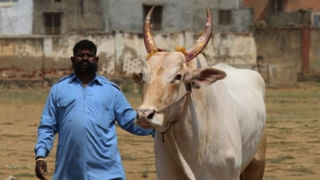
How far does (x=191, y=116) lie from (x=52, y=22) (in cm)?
3636

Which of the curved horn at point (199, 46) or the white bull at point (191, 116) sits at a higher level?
the curved horn at point (199, 46)

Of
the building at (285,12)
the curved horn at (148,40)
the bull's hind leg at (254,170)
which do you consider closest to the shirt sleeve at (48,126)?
the curved horn at (148,40)

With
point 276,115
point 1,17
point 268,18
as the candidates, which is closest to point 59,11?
point 1,17

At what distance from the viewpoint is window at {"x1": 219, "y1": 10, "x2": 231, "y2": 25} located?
43594 mm

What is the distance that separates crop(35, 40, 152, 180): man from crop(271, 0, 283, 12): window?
45346mm

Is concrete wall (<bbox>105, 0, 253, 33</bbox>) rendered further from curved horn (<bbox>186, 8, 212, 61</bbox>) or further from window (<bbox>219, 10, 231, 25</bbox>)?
curved horn (<bbox>186, 8, 212, 61</bbox>)

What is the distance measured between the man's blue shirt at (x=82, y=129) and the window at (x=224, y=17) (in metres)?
37.7

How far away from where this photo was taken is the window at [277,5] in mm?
51031

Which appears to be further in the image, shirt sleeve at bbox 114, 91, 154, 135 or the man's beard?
shirt sleeve at bbox 114, 91, 154, 135

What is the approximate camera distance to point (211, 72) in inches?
242

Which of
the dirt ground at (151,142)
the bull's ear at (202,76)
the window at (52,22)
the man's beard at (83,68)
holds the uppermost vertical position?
the window at (52,22)

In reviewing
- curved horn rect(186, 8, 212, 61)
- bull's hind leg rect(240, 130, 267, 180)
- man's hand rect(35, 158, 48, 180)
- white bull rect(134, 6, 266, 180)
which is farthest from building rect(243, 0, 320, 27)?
man's hand rect(35, 158, 48, 180)

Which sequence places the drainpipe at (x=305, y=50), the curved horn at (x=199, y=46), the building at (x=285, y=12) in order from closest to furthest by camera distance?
the curved horn at (x=199, y=46) → the drainpipe at (x=305, y=50) → the building at (x=285, y=12)

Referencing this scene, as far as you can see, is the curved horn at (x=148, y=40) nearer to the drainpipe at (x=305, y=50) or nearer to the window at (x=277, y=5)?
the drainpipe at (x=305, y=50)
